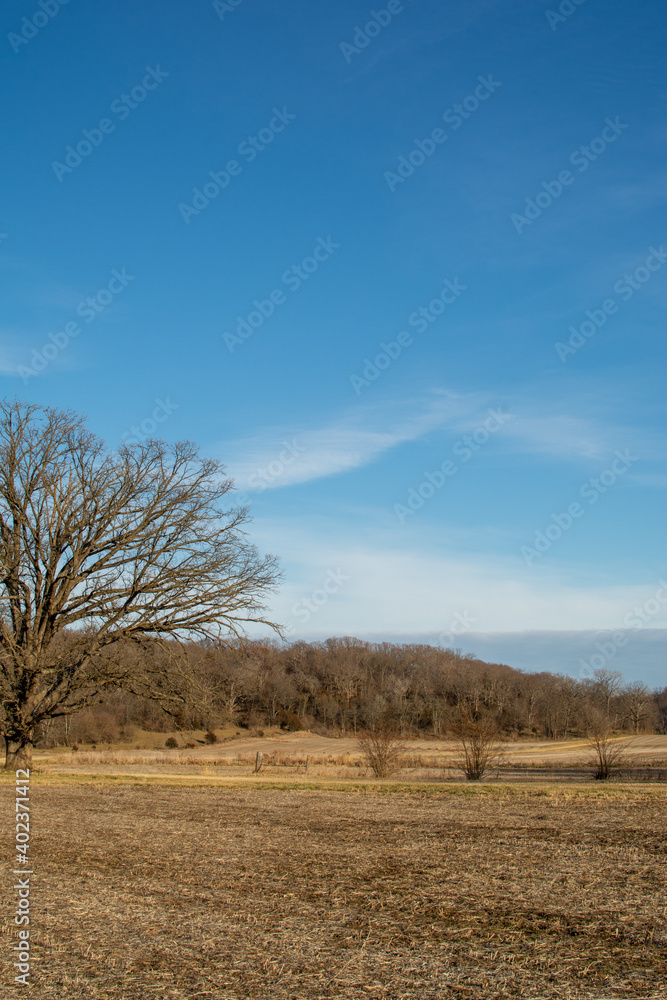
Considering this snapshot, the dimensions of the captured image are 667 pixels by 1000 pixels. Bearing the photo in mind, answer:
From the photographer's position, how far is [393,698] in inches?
3760

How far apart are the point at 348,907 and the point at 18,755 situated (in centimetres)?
2062

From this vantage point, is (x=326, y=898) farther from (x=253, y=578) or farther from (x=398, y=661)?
(x=398, y=661)

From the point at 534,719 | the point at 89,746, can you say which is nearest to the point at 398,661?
the point at 534,719

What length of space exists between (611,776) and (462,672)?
266 feet

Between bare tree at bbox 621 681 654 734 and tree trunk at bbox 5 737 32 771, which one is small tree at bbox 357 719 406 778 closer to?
tree trunk at bbox 5 737 32 771

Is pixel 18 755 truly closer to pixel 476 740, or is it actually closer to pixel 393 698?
pixel 476 740

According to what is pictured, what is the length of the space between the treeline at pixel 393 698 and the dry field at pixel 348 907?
169 feet

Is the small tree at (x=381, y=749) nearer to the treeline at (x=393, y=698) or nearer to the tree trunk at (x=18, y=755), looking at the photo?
the tree trunk at (x=18, y=755)

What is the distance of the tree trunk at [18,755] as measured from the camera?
77.5 feet

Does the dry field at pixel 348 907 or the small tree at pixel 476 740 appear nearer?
the dry field at pixel 348 907

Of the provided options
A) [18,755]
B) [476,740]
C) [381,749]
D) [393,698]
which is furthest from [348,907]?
[393,698]

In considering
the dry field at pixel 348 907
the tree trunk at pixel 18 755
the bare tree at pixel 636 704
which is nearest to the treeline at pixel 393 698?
the bare tree at pixel 636 704

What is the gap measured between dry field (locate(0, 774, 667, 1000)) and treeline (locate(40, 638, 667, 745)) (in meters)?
51.5

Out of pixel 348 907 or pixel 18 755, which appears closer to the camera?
pixel 348 907
